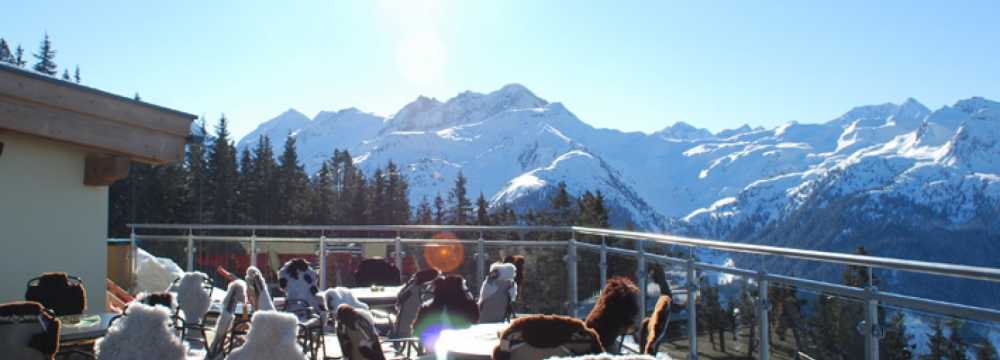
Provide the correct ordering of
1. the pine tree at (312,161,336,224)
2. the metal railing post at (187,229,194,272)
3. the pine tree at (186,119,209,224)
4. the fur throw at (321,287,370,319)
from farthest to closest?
1. the pine tree at (312,161,336,224)
2. the pine tree at (186,119,209,224)
3. the metal railing post at (187,229,194,272)
4. the fur throw at (321,287,370,319)

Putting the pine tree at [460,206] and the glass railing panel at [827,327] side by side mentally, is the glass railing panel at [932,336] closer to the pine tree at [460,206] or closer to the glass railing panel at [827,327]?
the glass railing panel at [827,327]

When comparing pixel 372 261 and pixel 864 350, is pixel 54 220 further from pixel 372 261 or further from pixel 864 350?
pixel 864 350

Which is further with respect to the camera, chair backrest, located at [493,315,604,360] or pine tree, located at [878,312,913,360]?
pine tree, located at [878,312,913,360]

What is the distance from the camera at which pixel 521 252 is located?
9.19 meters

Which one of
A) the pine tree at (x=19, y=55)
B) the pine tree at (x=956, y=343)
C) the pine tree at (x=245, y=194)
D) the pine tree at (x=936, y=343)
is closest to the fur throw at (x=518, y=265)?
the pine tree at (x=936, y=343)

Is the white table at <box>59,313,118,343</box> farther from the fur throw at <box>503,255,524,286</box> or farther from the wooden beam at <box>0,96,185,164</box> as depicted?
the fur throw at <box>503,255,524,286</box>

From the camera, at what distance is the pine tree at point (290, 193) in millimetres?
60656

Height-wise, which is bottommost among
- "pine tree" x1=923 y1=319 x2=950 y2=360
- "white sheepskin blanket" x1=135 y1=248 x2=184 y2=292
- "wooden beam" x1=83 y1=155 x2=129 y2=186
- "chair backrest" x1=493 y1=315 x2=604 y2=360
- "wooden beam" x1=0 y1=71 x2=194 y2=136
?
"white sheepskin blanket" x1=135 y1=248 x2=184 y2=292

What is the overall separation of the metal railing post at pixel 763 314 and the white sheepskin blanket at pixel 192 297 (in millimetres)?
3978

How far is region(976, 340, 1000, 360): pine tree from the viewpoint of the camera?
311 centimetres

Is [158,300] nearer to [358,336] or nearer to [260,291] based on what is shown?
[260,291]

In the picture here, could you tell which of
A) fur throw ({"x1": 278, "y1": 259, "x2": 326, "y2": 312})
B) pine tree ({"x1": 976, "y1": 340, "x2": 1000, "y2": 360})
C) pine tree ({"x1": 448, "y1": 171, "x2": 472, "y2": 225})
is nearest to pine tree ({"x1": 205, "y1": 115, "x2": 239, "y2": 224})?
pine tree ({"x1": 448, "y1": 171, "x2": 472, "y2": 225})

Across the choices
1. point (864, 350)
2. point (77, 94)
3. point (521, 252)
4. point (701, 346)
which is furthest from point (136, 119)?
point (864, 350)

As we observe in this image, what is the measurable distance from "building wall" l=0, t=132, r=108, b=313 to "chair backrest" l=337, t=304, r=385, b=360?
13.5 feet
